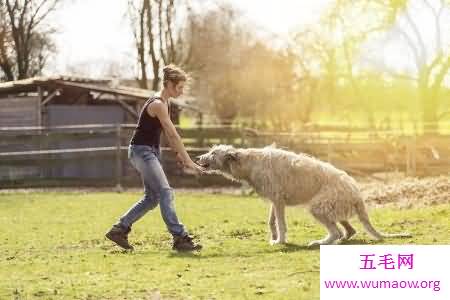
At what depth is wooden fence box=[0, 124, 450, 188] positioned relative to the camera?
2272cm

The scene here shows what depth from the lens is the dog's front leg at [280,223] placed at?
9.80 meters

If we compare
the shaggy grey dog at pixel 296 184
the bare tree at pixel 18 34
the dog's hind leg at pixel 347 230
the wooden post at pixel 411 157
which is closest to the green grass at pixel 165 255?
the dog's hind leg at pixel 347 230

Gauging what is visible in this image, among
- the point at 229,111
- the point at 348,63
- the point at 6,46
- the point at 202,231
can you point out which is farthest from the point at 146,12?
the point at 202,231

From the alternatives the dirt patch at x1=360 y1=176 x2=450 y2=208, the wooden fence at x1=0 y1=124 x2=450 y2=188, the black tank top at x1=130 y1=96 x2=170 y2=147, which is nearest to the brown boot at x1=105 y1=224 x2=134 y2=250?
the black tank top at x1=130 y1=96 x2=170 y2=147

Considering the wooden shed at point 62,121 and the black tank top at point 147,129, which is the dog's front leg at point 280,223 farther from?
the wooden shed at point 62,121

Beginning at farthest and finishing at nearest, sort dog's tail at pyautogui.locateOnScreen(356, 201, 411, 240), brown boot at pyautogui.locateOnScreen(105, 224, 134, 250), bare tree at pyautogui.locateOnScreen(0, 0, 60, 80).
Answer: bare tree at pyautogui.locateOnScreen(0, 0, 60, 80)
dog's tail at pyautogui.locateOnScreen(356, 201, 411, 240)
brown boot at pyautogui.locateOnScreen(105, 224, 134, 250)

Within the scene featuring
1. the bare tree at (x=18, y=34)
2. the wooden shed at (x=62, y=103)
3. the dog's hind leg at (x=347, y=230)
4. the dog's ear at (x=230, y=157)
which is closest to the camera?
the dog's hind leg at (x=347, y=230)

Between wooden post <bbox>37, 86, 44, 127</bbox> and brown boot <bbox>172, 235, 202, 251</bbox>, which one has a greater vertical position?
wooden post <bbox>37, 86, 44, 127</bbox>

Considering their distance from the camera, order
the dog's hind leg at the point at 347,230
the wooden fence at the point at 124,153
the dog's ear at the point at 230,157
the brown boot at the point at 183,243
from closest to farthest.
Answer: the brown boot at the point at 183,243
the dog's hind leg at the point at 347,230
the dog's ear at the point at 230,157
the wooden fence at the point at 124,153

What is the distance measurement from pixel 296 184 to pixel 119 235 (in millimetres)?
2163

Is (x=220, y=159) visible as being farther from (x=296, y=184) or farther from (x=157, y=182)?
(x=157, y=182)

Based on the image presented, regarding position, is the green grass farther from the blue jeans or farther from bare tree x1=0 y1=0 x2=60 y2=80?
bare tree x1=0 y1=0 x2=60 y2=80

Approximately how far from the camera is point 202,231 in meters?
11.9

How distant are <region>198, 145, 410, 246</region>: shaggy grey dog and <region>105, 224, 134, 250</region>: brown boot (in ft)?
4.25
